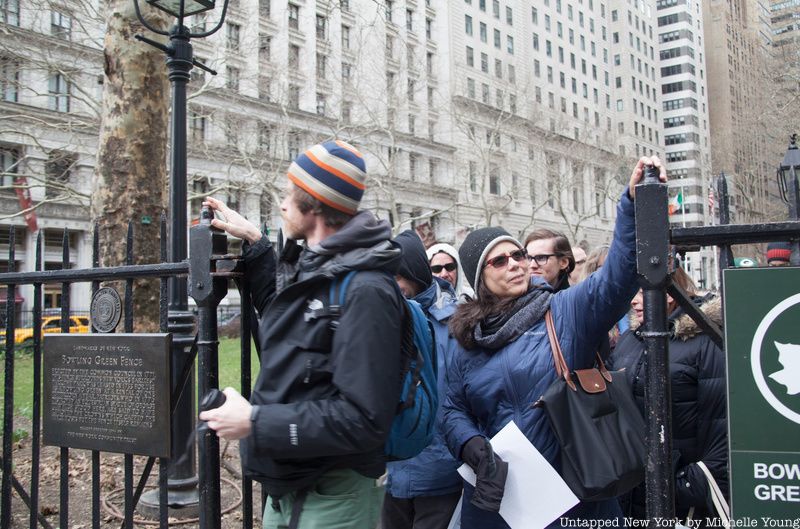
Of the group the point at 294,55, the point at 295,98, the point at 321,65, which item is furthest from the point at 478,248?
the point at 321,65

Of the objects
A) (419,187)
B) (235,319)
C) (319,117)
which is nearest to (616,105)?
(419,187)

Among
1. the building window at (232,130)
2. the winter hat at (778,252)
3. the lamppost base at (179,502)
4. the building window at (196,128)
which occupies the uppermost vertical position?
the building window at (196,128)

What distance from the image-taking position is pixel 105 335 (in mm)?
3076

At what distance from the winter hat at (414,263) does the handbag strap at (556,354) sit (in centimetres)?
98

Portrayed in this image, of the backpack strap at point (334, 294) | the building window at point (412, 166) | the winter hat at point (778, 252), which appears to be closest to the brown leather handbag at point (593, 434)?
the backpack strap at point (334, 294)

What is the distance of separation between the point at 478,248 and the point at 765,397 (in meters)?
1.57

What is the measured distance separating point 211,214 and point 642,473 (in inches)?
80.7

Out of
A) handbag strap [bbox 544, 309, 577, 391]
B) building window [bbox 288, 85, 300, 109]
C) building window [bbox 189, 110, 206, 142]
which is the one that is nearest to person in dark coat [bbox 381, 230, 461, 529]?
handbag strap [bbox 544, 309, 577, 391]

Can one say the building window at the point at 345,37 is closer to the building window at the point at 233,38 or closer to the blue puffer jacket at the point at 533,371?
the building window at the point at 233,38

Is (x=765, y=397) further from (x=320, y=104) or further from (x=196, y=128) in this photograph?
(x=320, y=104)

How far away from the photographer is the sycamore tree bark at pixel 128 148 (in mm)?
6574

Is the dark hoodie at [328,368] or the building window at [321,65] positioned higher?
the building window at [321,65]

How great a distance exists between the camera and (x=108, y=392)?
10.2ft

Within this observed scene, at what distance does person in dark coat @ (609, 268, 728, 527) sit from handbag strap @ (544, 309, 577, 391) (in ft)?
2.72
